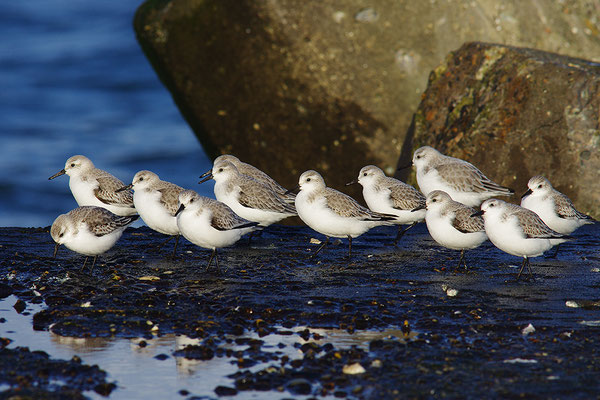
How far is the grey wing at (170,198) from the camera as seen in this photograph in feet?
36.7

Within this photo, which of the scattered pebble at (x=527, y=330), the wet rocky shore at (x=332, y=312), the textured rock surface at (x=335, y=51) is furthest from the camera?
the textured rock surface at (x=335, y=51)

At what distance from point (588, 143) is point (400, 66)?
480cm

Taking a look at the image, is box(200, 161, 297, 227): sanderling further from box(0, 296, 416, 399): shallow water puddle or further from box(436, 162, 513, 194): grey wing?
box(0, 296, 416, 399): shallow water puddle

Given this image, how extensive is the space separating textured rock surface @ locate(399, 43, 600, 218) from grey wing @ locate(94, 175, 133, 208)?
20.3ft

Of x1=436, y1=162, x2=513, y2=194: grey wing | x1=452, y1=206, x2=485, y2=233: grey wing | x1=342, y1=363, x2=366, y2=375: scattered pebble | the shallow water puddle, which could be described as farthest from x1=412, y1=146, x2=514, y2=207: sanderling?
x1=342, y1=363, x2=366, y2=375: scattered pebble

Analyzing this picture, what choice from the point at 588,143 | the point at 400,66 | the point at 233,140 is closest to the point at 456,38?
the point at 400,66

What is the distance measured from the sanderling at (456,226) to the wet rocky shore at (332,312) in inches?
13.7

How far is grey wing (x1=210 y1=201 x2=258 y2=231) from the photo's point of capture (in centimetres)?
1032

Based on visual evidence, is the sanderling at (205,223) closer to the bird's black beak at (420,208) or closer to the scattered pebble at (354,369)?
the bird's black beak at (420,208)

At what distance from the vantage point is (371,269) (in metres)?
10.5

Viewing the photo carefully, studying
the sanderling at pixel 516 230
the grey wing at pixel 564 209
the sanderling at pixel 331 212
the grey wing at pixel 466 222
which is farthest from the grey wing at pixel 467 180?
the sanderling at pixel 516 230

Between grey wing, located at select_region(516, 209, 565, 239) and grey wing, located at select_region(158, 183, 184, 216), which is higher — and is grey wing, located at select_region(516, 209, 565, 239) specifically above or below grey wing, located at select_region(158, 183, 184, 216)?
below

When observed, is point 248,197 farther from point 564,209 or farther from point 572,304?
point 572,304

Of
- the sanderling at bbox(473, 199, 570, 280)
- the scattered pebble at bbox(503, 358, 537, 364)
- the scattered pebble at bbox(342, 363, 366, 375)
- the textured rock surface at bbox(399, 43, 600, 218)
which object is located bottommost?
the scattered pebble at bbox(503, 358, 537, 364)
